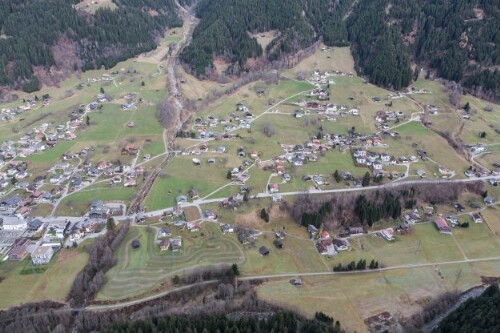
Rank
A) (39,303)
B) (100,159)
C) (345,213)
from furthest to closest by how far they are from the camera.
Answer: (100,159)
(345,213)
(39,303)

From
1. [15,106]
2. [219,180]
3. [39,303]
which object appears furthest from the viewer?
[15,106]

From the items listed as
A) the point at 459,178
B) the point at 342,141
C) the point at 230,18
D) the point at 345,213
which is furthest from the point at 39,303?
the point at 230,18

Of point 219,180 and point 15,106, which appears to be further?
point 15,106

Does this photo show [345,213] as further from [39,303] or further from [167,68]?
[167,68]

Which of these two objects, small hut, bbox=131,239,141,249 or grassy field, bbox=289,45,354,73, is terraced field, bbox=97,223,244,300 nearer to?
small hut, bbox=131,239,141,249

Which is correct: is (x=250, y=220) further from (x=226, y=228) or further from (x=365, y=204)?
(x=365, y=204)
